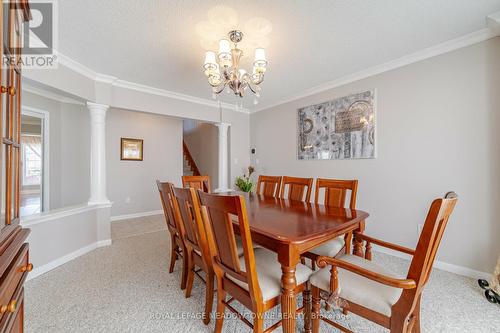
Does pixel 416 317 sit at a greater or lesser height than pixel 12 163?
lesser

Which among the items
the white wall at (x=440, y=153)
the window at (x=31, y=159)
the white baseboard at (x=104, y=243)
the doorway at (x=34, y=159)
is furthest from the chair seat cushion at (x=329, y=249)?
the window at (x=31, y=159)

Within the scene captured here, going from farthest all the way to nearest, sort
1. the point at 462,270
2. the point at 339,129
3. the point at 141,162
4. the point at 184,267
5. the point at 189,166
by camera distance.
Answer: the point at 189,166 < the point at 141,162 < the point at 339,129 < the point at 462,270 < the point at 184,267

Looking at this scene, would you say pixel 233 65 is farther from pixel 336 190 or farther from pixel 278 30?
pixel 336 190

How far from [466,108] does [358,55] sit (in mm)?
1228

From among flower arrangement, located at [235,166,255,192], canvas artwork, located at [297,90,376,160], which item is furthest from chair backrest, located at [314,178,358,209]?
flower arrangement, located at [235,166,255,192]

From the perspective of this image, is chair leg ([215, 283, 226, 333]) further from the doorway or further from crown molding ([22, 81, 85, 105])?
the doorway

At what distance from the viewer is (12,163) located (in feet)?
2.97

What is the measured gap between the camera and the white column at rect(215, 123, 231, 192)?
4504mm

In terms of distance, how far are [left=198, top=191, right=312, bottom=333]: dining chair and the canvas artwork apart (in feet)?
7.43

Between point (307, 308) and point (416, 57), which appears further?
point (416, 57)

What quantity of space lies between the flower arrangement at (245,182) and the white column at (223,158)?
0.28 meters

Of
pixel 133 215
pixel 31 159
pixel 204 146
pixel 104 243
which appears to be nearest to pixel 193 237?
pixel 104 243

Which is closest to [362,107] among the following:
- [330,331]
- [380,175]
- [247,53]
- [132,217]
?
[380,175]

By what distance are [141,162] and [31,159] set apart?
71.4 inches
